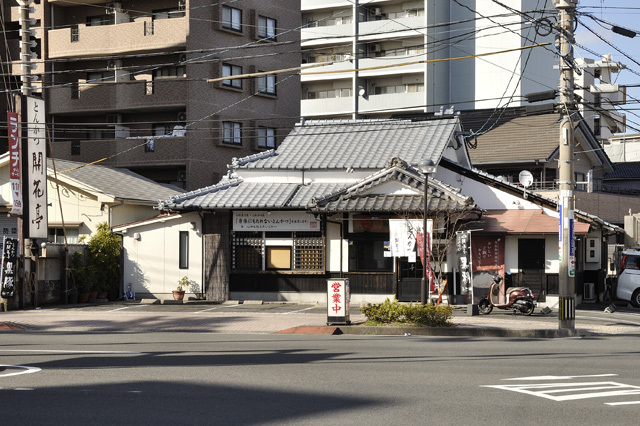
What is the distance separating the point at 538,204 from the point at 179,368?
1875cm

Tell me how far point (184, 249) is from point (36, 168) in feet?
19.4

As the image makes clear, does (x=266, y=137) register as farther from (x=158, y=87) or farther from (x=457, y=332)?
(x=457, y=332)

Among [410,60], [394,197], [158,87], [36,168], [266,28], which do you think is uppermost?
[410,60]

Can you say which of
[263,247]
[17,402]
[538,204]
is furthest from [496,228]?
[17,402]

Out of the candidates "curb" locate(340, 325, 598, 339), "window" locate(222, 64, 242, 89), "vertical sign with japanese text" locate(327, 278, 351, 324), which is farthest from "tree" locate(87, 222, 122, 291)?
"window" locate(222, 64, 242, 89)

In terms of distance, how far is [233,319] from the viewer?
23.7 meters

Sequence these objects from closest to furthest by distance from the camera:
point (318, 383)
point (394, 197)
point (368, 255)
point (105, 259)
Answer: point (318, 383) < point (394, 197) < point (368, 255) < point (105, 259)

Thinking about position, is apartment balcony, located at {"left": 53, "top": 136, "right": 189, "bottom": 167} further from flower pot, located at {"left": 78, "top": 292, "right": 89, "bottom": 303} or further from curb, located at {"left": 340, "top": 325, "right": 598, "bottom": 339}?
curb, located at {"left": 340, "top": 325, "right": 598, "bottom": 339}

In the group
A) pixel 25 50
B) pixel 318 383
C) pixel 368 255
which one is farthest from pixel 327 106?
pixel 318 383

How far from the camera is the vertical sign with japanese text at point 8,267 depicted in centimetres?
2580

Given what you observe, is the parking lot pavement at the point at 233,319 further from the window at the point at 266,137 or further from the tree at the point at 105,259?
the window at the point at 266,137

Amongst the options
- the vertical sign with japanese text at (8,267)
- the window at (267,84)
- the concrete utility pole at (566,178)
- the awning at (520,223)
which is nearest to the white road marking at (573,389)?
the concrete utility pole at (566,178)

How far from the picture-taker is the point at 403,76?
198 ft

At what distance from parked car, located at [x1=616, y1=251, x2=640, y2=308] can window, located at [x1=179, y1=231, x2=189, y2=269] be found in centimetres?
1607
